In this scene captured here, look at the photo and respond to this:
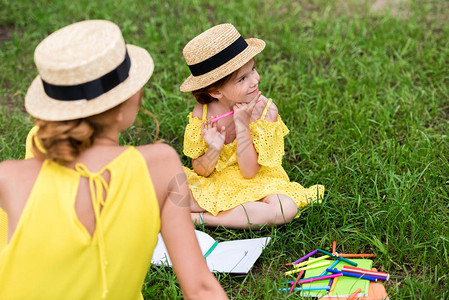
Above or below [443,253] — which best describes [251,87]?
above

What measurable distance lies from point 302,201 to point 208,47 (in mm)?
965

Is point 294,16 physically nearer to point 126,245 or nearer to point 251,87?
point 251,87

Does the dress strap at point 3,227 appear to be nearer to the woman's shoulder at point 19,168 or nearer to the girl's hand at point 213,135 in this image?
the woman's shoulder at point 19,168

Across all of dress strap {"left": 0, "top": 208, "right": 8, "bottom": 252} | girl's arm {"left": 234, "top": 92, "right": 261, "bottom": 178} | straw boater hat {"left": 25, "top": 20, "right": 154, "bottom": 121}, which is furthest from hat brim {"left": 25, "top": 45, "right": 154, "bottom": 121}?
girl's arm {"left": 234, "top": 92, "right": 261, "bottom": 178}

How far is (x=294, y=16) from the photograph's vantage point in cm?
541

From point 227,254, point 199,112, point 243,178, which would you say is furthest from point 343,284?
point 199,112

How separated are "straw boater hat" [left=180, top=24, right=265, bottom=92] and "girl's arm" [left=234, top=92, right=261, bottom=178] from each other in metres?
0.24

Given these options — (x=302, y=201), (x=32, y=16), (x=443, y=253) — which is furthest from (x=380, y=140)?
(x=32, y=16)

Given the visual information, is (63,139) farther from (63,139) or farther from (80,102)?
(80,102)

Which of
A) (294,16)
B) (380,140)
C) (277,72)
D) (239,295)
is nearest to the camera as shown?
(239,295)

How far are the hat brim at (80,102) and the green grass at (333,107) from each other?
1.02 metres

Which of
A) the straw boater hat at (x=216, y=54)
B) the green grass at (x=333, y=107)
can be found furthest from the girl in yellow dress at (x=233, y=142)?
the green grass at (x=333, y=107)

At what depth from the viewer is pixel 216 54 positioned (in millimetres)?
3139

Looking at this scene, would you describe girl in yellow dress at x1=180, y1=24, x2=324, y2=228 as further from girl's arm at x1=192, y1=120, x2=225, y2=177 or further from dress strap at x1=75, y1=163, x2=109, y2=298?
dress strap at x1=75, y1=163, x2=109, y2=298
